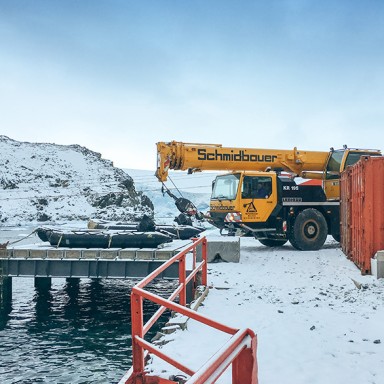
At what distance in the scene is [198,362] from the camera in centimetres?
592

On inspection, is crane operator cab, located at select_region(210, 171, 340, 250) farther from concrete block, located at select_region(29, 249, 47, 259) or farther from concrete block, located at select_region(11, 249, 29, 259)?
concrete block, located at select_region(11, 249, 29, 259)

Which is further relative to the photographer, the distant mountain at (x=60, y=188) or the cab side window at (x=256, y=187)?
the distant mountain at (x=60, y=188)

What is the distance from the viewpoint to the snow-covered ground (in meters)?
5.71

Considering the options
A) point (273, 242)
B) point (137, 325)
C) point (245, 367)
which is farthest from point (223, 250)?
point (245, 367)

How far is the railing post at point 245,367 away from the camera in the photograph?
333 centimetres

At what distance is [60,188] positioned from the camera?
7981cm

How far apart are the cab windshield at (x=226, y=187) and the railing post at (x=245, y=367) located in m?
13.7

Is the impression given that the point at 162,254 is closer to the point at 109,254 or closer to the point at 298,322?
the point at 109,254

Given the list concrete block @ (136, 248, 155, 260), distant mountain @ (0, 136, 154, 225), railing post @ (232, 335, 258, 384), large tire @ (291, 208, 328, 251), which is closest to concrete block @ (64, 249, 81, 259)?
concrete block @ (136, 248, 155, 260)

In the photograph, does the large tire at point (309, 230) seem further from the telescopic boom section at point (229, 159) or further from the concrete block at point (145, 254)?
→ the concrete block at point (145, 254)

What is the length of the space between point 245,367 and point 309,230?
48.7ft

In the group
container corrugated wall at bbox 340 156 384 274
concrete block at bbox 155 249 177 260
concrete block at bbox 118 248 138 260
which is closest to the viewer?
→ container corrugated wall at bbox 340 156 384 274

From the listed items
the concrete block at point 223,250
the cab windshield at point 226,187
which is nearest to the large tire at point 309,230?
the cab windshield at point 226,187

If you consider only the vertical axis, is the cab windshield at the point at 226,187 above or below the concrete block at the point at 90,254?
above
